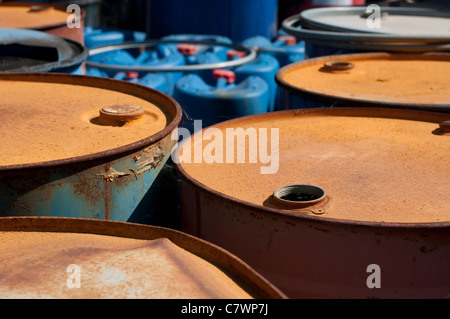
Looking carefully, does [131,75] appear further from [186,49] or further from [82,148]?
[82,148]

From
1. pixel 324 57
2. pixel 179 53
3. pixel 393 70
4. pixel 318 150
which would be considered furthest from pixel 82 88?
pixel 179 53

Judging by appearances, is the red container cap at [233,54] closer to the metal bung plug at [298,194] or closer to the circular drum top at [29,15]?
the circular drum top at [29,15]

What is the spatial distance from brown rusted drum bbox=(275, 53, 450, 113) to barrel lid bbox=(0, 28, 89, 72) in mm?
1298

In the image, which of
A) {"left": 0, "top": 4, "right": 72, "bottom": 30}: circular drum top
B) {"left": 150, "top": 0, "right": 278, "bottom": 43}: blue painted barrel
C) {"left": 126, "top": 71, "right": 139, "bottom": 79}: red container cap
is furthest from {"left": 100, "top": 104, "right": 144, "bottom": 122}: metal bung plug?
{"left": 150, "top": 0, "right": 278, "bottom": 43}: blue painted barrel

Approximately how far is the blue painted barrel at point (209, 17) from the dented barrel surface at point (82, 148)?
4.57 m

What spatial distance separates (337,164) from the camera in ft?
8.53

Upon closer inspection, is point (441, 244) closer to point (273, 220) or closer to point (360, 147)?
point (273, 220)

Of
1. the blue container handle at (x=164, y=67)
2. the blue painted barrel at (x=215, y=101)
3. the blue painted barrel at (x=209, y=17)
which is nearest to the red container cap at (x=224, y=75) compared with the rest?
the blue container handle at (x=164, y=67)

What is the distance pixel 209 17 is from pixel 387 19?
266 centimetres

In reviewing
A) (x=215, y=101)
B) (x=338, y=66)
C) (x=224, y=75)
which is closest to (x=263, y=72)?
(x=224, y=75)

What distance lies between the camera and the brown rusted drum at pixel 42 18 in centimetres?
485

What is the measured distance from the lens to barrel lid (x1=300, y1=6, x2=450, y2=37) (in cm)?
495
